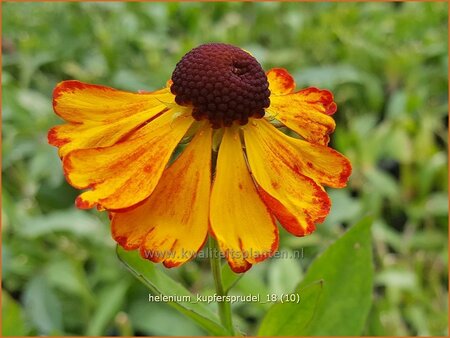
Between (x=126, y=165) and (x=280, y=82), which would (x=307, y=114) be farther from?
(x=126, y=165)

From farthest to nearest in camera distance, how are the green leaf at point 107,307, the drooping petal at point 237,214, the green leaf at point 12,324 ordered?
the green leaf at point 107,307 < the green leaf at point 12,324 < the drooping petal at point 237,214

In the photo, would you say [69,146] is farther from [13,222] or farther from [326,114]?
[13,222]

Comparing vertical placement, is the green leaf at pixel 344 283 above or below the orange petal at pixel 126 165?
below

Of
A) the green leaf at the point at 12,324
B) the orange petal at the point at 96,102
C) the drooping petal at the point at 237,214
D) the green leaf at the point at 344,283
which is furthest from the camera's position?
the green leaf at the point at 12,324

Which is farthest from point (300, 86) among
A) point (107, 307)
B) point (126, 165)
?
point (126, 165)

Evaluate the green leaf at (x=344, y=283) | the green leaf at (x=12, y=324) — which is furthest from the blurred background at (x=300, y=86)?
the green leaf at (x=344, y=283)

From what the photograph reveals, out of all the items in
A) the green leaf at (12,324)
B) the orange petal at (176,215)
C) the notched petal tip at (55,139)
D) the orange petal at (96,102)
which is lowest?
the green leaf at (12,324)

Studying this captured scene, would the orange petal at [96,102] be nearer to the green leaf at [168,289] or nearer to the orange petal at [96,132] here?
the orange petal at [96,132]

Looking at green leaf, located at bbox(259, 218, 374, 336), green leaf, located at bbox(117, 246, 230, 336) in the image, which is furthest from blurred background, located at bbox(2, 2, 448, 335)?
green leaf, located at bbox(117, 246, 230, 336)
